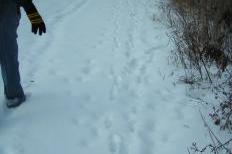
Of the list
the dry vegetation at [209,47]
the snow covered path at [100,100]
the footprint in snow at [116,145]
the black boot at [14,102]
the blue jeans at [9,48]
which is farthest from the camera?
the dry vegetation at [209,47]

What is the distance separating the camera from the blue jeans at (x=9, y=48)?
4348 mm

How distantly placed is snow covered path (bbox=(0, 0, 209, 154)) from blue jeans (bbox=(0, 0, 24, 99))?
237 mm

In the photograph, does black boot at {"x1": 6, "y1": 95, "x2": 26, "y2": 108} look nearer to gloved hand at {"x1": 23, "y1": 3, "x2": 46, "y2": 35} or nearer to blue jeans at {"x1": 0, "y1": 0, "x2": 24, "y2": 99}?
blue jeans at {"x1": 0, "y1": 0, "x2": 24, "y2": 99}

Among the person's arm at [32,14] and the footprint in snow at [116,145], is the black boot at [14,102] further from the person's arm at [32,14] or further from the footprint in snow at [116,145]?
the footprint in snow at [116,145]

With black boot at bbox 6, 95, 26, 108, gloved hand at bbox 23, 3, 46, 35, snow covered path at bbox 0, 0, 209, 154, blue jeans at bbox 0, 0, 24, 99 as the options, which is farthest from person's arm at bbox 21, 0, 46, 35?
snow covered path at bbox 0, 0, 209, 154

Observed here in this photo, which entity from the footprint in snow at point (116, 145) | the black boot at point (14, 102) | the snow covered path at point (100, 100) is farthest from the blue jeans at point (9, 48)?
the footprint in snow at point (116, 145)

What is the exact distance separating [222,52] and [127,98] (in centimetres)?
130

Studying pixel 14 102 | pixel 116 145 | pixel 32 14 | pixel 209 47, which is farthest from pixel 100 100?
pixel 209 47

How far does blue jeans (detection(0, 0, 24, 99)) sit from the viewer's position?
4.35m

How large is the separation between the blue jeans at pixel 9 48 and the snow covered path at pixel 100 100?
24cm

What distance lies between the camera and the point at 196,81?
5336 millimetres

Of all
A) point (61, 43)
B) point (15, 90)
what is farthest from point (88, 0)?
point (15, 90)

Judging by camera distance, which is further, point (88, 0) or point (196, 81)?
point (88, 0)

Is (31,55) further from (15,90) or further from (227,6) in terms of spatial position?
(227,6)
